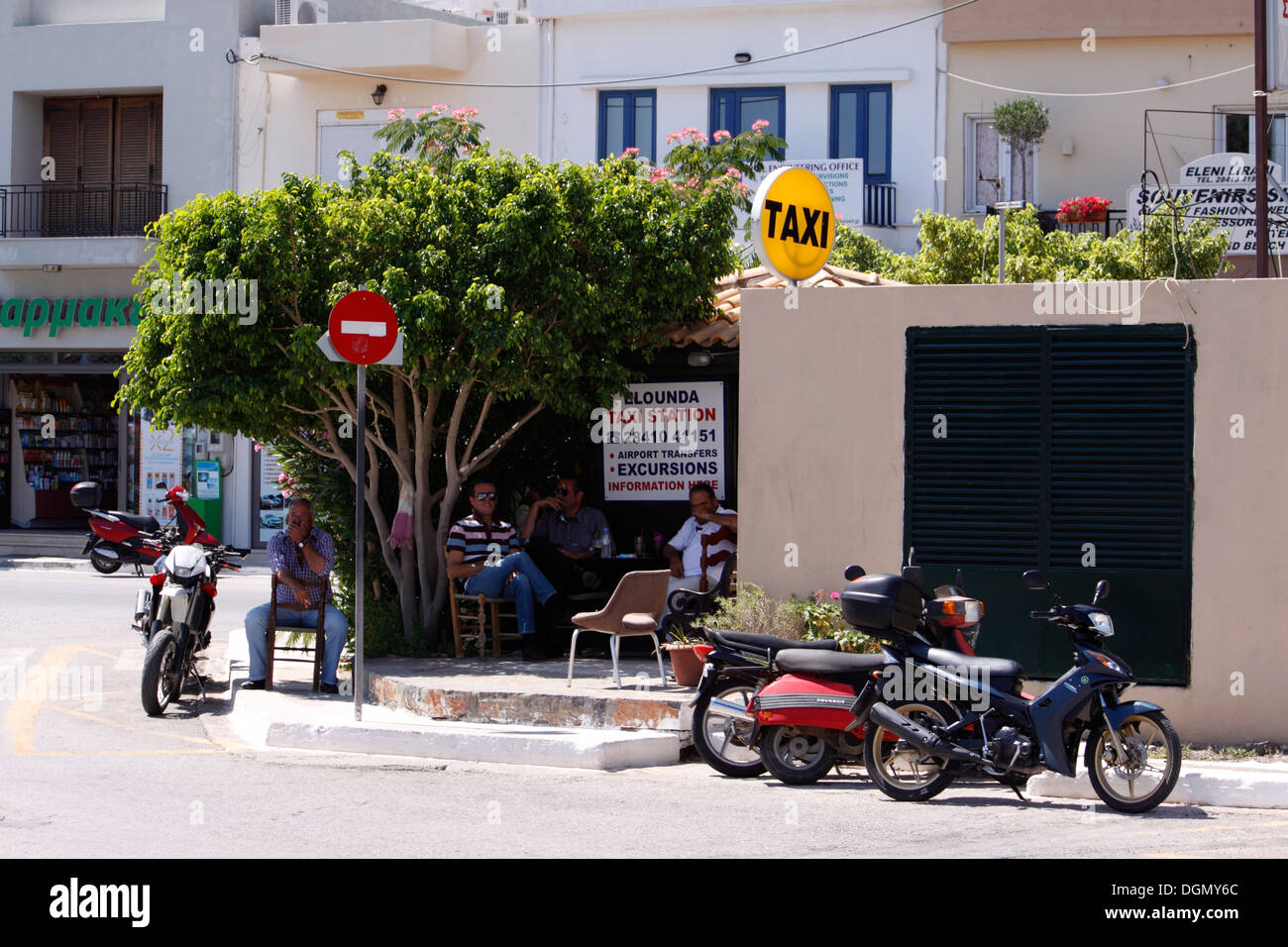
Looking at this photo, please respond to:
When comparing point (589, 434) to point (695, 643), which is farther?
point (589, 434)

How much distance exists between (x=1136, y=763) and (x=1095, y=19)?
18417 millimetres

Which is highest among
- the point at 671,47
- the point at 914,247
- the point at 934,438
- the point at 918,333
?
the point at 671,47

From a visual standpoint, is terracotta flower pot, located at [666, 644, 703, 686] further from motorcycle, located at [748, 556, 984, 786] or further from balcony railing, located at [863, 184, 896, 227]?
balcony railing, located at [863, 184, 896, 227]

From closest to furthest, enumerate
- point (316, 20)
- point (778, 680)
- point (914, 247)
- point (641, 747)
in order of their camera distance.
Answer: point (778, 680) < point (641, 747) < point (914, 247) < point (316, 20)

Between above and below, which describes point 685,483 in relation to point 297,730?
above

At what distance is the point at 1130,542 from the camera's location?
9.63 metres

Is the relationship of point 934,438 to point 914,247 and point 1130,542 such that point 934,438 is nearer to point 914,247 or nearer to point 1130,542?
point 1130,542

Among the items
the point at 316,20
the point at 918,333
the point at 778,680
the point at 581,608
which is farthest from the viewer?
the point at 316,20

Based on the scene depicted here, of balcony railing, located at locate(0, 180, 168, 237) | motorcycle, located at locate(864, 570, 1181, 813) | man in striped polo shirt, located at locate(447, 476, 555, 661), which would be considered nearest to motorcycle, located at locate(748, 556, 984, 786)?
motorcycle, located at locate(864, 570, 1181, 813)

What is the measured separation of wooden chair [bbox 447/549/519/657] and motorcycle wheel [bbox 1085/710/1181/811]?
17.5ft

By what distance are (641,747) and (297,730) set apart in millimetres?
2346

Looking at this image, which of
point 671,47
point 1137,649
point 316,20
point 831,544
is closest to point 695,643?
point 831,544

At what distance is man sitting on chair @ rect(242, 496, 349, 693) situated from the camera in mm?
11320

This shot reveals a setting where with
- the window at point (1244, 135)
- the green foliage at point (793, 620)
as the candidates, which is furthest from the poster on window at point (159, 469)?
the green foliage at point (793, 620)
